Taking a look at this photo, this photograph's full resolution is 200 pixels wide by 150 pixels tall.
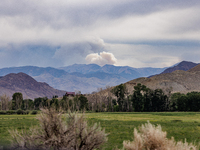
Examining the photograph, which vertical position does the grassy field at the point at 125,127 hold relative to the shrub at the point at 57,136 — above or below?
below

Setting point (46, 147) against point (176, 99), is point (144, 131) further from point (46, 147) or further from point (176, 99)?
point (176, 99)

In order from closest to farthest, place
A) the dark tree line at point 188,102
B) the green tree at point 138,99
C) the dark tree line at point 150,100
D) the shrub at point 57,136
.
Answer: the shrub at point 57,136
the dark tree line at point 188,102
the dark tree line at point 150,100
the green tree at point 138,99

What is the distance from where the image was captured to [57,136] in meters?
11.1

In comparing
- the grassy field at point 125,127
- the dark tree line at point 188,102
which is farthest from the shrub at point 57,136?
the dark tree line at point 188,102

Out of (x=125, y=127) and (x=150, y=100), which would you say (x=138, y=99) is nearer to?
(x=150, y=100)

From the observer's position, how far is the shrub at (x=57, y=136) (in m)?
10.9

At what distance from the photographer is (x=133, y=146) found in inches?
428

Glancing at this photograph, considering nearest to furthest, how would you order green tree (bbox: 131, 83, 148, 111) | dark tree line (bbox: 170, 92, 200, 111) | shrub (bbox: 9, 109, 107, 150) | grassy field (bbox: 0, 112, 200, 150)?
shrub (bbox: 9, 109, 107, 150), grassy field (bbox: 0, 112, 200, 150), dark tree line (bbox: 170, 92, 200, 111), green tree (bbox: 131, 83, 148, 111)

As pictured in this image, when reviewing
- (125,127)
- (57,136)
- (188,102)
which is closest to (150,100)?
(188,102)

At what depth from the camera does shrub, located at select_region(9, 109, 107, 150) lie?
428 inches

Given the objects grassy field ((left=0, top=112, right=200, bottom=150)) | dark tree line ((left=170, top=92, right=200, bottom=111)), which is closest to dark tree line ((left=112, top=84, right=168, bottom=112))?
dark tree line ((left=170, top=92, right=200, bottom=111))

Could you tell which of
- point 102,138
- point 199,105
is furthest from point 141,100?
point 102,138

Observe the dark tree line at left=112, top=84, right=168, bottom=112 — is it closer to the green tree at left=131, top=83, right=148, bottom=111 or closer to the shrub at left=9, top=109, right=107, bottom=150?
the green tree at left=131, top=83, right=148, bottom=111

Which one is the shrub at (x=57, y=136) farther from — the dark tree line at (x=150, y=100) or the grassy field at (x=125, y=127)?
the dark tree line at (x=150, y=100)
